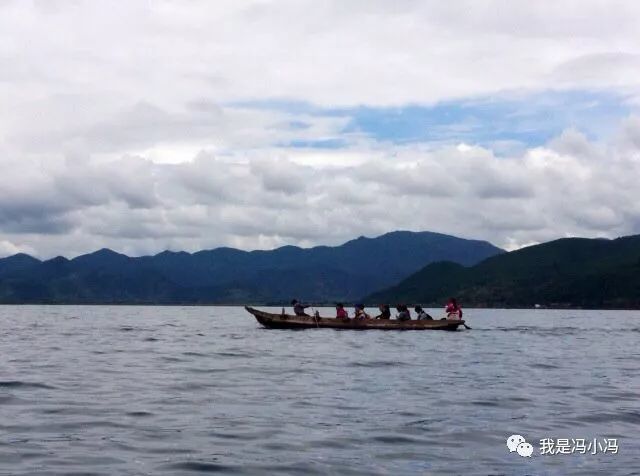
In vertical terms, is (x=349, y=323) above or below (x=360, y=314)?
below

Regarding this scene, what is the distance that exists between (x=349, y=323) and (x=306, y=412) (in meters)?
51.4

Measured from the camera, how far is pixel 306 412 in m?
25.5

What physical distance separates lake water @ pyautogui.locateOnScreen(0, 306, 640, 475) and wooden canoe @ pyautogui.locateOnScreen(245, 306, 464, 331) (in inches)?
1034

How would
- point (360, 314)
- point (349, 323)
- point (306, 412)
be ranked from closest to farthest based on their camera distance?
point (306, 412), point (349, 323), point (360, 314)

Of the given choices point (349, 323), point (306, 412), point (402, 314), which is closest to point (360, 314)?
point (349, 323)

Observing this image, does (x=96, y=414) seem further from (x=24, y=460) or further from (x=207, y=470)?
(x=207, y=470)

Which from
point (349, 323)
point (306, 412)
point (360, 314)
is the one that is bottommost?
point (306, 412)

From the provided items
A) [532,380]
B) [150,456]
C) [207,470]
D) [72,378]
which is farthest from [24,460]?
[532,380]

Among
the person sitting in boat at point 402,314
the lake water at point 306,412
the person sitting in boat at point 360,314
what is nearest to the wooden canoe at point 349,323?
the person sitting in boat at point 402,314

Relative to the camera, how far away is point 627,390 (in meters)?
33.3

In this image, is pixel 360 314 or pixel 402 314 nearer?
pixel 402 314

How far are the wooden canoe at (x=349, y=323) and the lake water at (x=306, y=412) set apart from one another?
1034 inches

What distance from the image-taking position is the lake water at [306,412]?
61.9 ft

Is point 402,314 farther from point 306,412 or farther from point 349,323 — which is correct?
point 306,412
